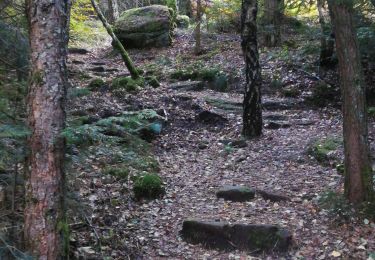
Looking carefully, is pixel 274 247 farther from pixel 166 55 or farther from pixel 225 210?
pixel 166 55

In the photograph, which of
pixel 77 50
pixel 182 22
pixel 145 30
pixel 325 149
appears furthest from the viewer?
pixel 182 22

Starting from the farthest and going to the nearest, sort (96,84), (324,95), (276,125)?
(96,84) < (324,95) < (276,125)

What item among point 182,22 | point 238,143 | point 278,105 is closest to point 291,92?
point 278,105

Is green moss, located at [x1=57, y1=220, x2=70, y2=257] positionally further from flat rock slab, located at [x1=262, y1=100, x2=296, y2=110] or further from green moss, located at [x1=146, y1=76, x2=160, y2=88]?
green moss, located at [x1=146, y1=76, x2=160, y2=88]

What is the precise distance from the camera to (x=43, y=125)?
3.98m

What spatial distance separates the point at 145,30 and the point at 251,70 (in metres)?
11.1

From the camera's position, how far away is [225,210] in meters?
6.66

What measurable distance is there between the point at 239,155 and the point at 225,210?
256cm

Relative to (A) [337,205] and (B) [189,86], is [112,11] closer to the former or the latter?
(B) [189,86]

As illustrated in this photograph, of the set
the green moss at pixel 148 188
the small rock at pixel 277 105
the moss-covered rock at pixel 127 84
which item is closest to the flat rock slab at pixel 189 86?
the moss-covered rock at pixel 127 84

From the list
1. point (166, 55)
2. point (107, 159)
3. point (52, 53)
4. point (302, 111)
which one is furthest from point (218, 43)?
point (52, 53)

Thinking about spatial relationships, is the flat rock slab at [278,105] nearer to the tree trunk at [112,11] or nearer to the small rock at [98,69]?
the small rock at [98,69]

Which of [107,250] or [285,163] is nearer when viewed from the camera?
[107,250]

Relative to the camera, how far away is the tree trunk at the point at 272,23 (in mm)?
16553
